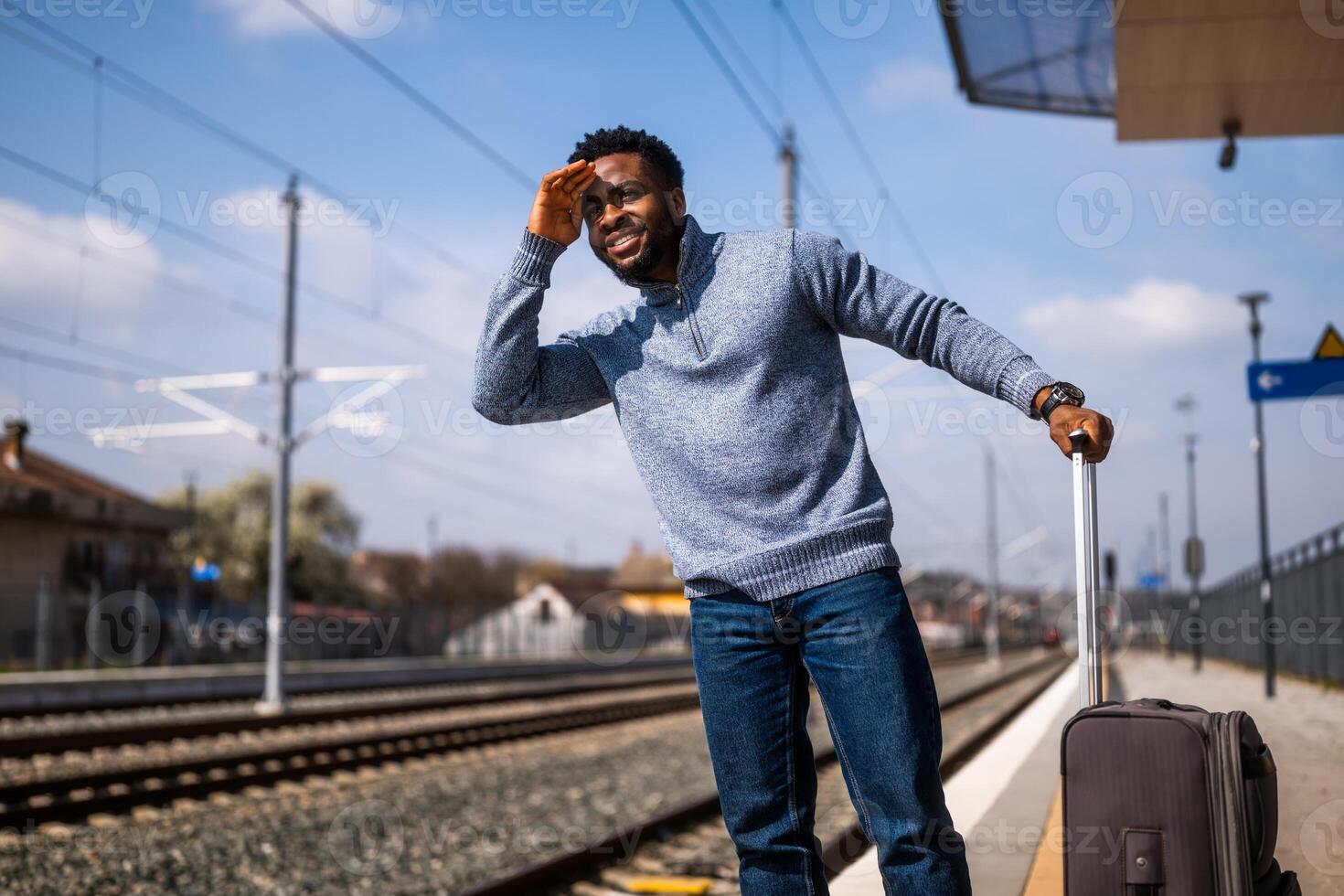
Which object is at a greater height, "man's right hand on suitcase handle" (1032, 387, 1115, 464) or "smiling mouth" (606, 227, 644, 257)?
"smiling mouth" (606, 227, 644, 257)

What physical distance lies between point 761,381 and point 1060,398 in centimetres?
56

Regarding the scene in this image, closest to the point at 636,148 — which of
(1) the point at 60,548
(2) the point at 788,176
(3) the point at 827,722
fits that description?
(3) the point at 827,722

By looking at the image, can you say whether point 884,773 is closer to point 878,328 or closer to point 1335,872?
point 878,328

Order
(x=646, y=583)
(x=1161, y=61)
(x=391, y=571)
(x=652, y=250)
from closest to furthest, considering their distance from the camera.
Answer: (x=652, y=250) → (x=1161, y=61) → (x=391, y=571) → (x=646, y=583)

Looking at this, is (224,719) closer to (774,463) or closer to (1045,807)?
(1045,807)

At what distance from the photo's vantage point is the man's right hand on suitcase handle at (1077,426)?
7.50ft

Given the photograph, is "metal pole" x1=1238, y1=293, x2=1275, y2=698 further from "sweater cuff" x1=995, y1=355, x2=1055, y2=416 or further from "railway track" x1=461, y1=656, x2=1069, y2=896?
"sweater cuff" x1=995, y1=355, x2=1055, y2=416

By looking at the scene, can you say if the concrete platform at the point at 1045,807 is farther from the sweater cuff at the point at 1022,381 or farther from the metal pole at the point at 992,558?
the metal pole at the point at 992,558

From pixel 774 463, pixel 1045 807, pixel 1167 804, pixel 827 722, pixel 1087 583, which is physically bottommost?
pixel 1045 807

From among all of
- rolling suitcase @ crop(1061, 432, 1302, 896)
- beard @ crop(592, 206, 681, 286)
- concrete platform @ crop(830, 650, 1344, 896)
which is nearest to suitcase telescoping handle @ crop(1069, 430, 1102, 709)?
rolling suitcase @ crop(1061, 432, 1302, 896)

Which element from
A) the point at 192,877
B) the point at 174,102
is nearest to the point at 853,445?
the point at 192,877

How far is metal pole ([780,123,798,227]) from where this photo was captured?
13.8 metres

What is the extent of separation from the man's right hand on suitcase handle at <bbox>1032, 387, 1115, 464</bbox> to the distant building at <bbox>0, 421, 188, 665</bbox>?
23212mm

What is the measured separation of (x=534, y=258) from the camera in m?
2.55
